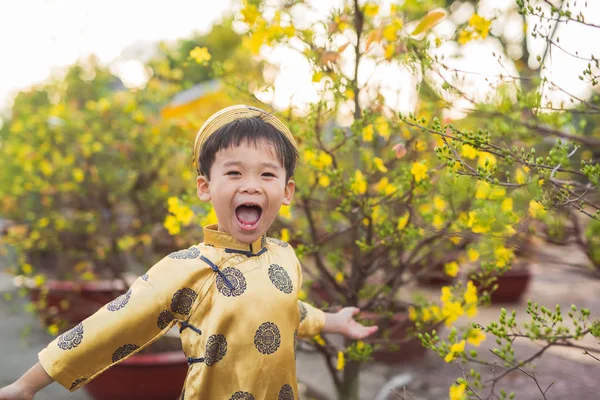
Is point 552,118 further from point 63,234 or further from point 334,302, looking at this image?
point 63,234

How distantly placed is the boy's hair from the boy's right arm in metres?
0.62

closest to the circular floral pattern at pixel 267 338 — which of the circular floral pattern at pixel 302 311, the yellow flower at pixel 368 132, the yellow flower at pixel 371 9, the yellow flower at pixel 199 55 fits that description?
the circular floral pattern at pixel 302 311

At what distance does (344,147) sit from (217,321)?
1.00m

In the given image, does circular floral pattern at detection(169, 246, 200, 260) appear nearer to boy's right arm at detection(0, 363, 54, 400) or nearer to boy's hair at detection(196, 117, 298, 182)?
boy's hair at detection(196, 117, 298, 182)

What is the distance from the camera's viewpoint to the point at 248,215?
131 cm

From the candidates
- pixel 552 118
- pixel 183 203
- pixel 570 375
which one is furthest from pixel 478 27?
pixel 570 375

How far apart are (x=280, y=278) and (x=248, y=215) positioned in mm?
201

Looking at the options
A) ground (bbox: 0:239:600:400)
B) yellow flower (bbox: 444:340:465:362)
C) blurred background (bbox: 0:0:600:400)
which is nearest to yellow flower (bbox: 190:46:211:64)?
blurred background (bbox: 0:0:600:400)

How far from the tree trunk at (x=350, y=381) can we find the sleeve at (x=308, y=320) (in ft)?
2.32

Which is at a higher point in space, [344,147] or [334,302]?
[344,147]

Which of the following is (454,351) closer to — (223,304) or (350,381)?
(223,304)

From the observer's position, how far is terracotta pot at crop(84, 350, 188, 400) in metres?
2.68

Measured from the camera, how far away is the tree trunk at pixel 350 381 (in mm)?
2180

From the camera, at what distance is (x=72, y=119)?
3.96 m
